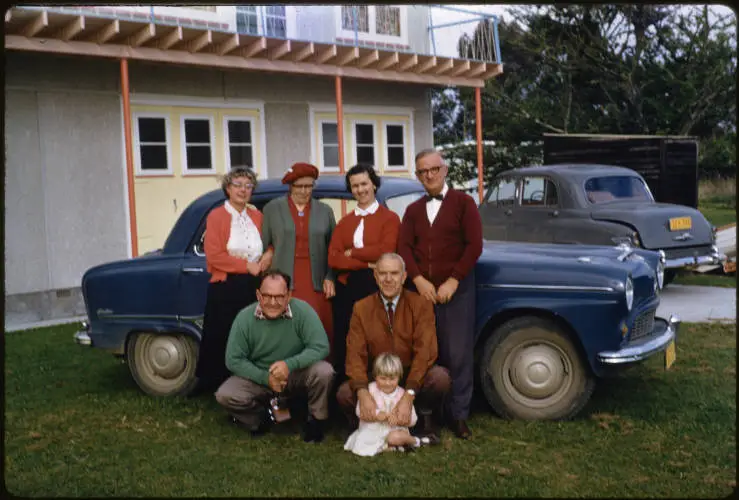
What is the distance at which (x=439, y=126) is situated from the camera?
28.6 metres

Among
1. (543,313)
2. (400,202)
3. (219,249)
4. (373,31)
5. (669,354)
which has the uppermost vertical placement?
(373,31)

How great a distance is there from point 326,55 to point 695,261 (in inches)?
255

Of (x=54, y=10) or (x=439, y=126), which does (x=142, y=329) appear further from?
(x=439, y=126)

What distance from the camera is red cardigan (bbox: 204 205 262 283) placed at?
17.6 ft

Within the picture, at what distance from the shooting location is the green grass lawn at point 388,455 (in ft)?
14.0

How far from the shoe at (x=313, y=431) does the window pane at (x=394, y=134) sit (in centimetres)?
1099

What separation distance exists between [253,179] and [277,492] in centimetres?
229

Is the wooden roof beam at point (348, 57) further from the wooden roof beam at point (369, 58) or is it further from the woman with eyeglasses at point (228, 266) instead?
the woman with eyeglasses at point (228, 266)

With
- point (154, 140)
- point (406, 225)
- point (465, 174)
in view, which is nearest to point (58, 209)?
point (154, 140)

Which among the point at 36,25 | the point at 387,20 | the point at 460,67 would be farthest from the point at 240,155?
the point at 460,67

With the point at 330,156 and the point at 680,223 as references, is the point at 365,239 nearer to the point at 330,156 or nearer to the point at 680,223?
the point at 680,223

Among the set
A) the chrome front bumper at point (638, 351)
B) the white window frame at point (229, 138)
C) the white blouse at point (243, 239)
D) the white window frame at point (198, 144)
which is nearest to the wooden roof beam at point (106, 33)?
the white window frame at point (198, 144)

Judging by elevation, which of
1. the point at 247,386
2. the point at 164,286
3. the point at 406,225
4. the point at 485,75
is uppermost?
the point at 485,75

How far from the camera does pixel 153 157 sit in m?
12.4
